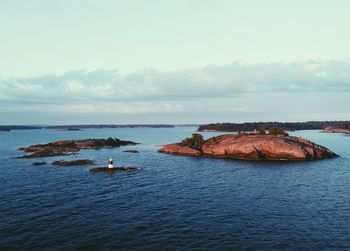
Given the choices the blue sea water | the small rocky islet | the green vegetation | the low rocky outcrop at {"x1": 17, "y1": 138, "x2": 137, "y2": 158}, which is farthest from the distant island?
the low rocky outcrop at {"x1": 17, "y1": 138, "x2": 137, "y2": 158}

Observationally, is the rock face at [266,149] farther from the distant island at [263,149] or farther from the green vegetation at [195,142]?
the green vegetation at [195,142]

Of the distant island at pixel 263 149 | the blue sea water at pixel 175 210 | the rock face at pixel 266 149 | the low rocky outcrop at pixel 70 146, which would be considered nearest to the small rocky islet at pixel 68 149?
the low rocky outcrop at pixel 70 146

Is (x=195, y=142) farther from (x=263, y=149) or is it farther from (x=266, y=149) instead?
(x=266, y=149)

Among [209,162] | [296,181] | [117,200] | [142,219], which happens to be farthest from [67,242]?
[209,162]

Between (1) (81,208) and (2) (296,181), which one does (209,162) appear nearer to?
(2) (296,181)

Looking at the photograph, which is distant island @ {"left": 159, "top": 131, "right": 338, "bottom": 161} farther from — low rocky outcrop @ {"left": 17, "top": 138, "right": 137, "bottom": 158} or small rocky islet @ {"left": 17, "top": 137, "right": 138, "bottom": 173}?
low rocky outcrop @ {"left": 17, "top": 138, "right": 137, "bottom": 158}

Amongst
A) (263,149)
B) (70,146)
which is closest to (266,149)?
(263,149)
